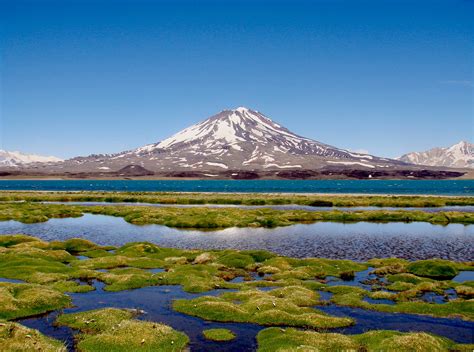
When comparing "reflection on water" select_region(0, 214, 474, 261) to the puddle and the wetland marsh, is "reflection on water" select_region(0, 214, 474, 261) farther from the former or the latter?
the puddle

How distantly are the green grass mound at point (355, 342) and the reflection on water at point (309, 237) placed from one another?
92.8ft

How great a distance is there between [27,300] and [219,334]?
582 inches

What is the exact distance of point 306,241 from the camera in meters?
63.8

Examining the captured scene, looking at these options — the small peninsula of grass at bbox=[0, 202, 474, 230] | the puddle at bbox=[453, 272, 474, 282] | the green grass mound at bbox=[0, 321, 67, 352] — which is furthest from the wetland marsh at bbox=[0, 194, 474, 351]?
the small peninsula of grass at bbox=[0, 202, 474, 230]

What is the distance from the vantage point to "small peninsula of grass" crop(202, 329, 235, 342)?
25.2 m

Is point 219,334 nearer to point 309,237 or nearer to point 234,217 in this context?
point 309,237

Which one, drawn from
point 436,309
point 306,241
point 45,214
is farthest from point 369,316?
point 45,214

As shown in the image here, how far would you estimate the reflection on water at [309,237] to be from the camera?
56.0 m

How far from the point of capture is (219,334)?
25656 millimetres

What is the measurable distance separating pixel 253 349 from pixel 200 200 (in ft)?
398

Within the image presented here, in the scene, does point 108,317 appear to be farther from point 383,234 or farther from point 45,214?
point 45,214

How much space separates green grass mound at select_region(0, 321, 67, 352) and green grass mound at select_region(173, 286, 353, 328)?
980cm

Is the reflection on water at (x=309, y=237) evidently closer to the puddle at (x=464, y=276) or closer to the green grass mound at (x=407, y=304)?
the puddle at (x=464, y=276)

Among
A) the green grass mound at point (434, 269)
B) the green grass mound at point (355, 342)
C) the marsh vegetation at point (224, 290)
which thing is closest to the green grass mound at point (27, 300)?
the marsh vegetation at point (224, 290)
